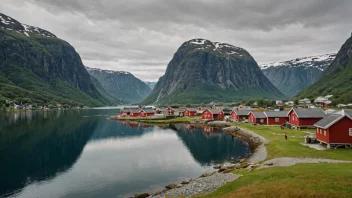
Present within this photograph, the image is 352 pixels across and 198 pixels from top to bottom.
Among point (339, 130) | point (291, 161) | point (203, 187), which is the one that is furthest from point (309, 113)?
point (203, 187)

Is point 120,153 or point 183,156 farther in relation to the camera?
point 120,153

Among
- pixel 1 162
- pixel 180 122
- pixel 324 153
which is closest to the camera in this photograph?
pixel 324 153

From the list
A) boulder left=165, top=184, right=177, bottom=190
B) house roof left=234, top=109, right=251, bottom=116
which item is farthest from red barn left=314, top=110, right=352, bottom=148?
house roof left=234, top=109, right=251, bottom=116

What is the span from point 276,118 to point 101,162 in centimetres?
6594

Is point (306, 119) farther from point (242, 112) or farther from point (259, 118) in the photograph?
point (242, 112)

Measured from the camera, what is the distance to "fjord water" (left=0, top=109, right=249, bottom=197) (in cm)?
4023

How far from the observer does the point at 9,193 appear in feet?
125

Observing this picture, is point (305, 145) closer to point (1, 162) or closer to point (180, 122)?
point (1, 162)

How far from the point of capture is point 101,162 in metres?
57.3

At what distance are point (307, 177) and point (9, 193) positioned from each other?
38420 millimetres

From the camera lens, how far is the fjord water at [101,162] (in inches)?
1584

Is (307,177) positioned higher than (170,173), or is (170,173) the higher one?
(307,177)

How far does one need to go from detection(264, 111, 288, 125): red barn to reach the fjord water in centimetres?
2619

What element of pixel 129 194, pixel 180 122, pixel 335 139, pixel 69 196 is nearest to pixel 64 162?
pixel 69 196
